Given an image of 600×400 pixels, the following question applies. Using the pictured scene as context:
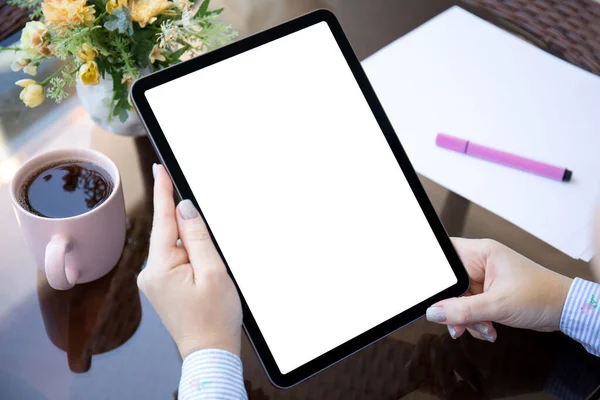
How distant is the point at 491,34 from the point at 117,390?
2.57 feet

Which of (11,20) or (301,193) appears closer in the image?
(301,193)

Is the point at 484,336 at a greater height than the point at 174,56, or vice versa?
the point at 174,56

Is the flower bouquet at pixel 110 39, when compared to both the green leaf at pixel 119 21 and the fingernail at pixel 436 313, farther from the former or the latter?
the fingernail at pixel 436 313

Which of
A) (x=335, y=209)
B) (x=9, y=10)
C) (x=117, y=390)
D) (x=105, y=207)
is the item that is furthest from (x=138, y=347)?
(x=9, y=10)

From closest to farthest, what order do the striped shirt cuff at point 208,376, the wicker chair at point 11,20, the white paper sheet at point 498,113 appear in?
the striped shirt cuff at point 208,376, the white paper sheet at point 498,113, the wicker chair at point 11,20

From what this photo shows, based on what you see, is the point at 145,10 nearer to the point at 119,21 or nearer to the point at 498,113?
the point at 119,21

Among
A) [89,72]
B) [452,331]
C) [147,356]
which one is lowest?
[147,356]

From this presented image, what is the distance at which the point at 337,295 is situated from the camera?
68cm

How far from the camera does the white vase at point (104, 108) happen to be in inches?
32.1

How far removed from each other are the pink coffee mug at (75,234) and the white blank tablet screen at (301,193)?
11cm

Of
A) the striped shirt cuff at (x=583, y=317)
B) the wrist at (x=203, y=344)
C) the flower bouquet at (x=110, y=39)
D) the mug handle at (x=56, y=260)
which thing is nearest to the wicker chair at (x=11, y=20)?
the flower bouquet at (x=110, y=39)

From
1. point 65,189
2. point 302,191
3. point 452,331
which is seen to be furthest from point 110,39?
point 452,331

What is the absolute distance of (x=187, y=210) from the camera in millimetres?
637

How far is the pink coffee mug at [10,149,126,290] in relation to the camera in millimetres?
667
